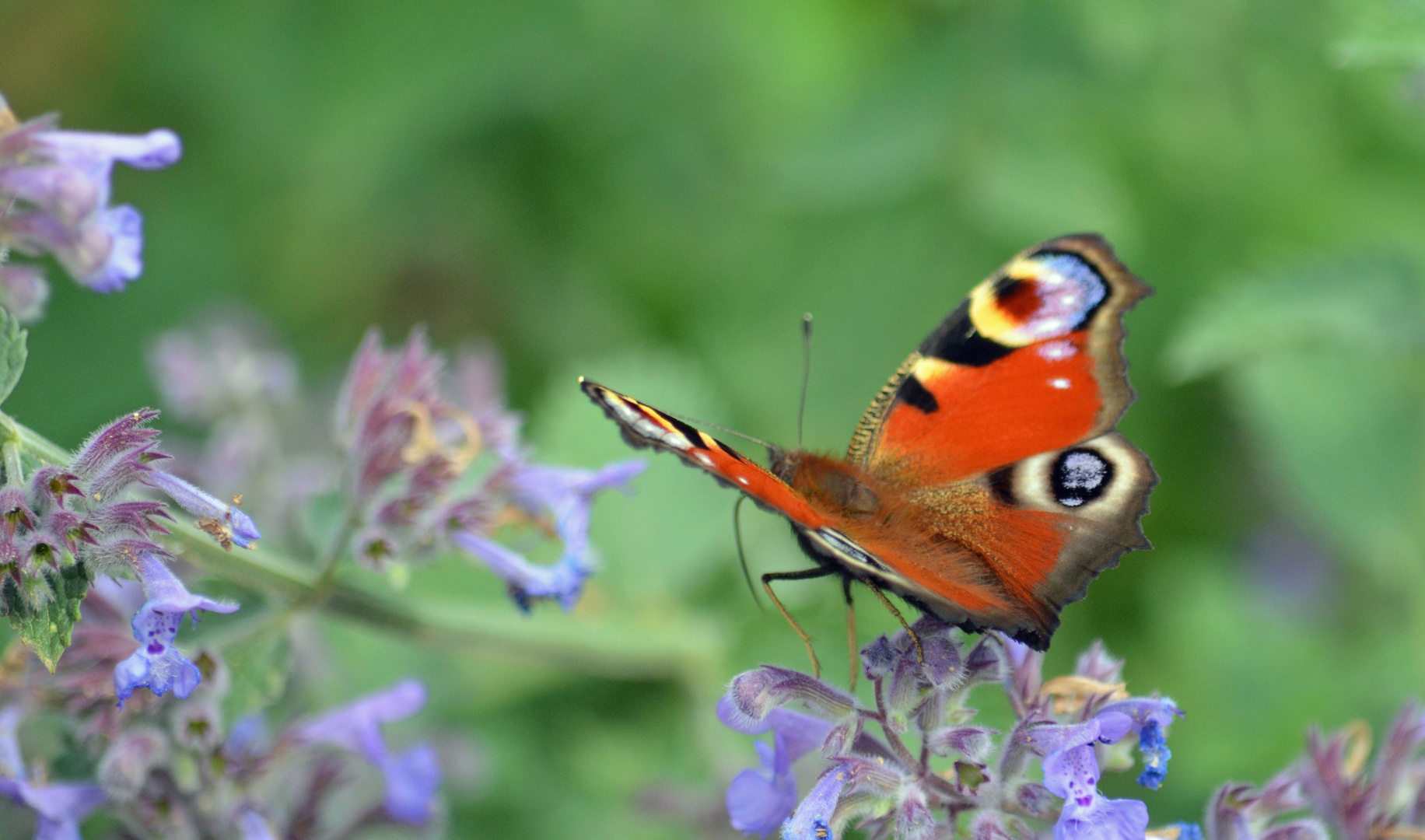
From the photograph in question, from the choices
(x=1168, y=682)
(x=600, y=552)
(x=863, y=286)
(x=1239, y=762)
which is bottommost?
(x=600, y=552)

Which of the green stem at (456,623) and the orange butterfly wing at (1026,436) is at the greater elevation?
the orange butterfly wing at (1026,436)

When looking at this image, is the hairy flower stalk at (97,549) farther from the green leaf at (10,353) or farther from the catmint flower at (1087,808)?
the catmint flower at (1087,808)

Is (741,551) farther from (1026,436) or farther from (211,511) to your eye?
(211,511)

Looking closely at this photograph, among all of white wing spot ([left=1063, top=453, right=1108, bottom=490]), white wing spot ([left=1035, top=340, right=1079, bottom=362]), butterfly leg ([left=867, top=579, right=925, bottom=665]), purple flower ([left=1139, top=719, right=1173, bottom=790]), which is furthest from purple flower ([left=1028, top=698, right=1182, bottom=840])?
white wing spot ([left=1035, top=340, right=1079, bottom=362])

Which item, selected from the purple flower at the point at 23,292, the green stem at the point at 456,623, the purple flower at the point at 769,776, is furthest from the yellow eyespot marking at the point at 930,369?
the purple flower at the point at 23,292

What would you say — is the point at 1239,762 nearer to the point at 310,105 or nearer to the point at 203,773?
the point at 203,773

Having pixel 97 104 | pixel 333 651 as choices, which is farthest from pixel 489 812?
pixel 97 104
